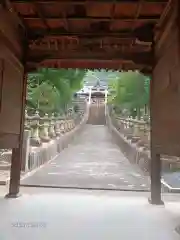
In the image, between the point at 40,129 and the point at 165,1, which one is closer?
the point at 165,1

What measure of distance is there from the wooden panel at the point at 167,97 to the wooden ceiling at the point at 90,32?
1.53 feet

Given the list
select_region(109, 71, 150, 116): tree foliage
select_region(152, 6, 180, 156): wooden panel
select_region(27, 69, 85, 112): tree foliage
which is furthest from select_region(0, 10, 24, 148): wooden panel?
select_region(109, 71, 150, 116): tree foliage

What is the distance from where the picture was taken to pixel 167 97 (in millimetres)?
4617

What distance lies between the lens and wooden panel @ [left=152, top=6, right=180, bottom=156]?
3.96m

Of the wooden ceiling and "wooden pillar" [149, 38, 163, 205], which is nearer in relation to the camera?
the wooden ceiling

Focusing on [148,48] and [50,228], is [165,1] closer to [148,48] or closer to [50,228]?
[148,48]

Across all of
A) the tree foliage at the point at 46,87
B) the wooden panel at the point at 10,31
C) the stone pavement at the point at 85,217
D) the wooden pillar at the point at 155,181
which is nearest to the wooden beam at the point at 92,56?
the wooden panel at the point at 10,31

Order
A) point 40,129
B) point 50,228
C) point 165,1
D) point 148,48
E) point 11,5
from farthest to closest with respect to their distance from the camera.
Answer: point 40,129 < point 148,48 < point 11,5 < point 165,1 < point 50,228

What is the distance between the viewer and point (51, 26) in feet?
18.7

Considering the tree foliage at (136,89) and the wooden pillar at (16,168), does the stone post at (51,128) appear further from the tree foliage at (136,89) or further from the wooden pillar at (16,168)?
the wooden pillar at (16,168)

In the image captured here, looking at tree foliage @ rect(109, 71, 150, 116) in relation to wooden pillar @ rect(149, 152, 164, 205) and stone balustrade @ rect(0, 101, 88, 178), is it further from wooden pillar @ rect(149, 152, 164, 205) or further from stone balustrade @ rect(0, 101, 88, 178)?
wooden pillar @ rect(149, 152, 164, 205)

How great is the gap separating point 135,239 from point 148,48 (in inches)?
143

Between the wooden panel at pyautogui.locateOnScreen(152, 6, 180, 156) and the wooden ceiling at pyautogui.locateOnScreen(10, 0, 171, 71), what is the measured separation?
0.47 metres

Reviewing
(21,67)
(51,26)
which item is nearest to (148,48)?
(51,26)
